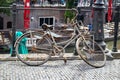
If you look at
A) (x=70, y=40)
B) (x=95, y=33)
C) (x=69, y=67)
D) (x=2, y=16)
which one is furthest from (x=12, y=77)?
(x=2, y=16)

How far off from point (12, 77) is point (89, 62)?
6.64ft

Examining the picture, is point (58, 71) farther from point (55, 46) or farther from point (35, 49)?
point (35, 49)

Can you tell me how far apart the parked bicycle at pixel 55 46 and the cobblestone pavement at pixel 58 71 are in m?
0.18

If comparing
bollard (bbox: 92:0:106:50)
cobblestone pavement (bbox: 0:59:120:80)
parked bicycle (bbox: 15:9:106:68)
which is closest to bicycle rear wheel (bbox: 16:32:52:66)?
parked bicycle (bbox: 15:9:106:68)

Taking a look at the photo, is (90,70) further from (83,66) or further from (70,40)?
(70,40)

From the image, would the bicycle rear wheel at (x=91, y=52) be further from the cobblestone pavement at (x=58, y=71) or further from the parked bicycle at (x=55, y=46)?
the cobblestone pavement at (x=58, y=71)

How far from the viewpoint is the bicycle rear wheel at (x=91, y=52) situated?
843 cm

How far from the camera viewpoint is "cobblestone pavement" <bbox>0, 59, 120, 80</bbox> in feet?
23.6

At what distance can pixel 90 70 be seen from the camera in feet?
26.0

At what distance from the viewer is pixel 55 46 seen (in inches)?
328

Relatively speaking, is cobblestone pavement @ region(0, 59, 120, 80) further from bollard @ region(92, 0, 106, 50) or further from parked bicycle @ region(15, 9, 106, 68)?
→ bollard @ region(92, 0, 106, 50)

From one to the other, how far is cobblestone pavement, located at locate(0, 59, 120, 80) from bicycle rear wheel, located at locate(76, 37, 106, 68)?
15 centimetres

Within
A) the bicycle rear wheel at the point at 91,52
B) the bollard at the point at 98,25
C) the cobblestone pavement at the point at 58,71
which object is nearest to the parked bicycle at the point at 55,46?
the bicycle rear wheel at the point at 91,52

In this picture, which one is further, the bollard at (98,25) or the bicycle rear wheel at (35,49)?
the bollard at (98,25)
